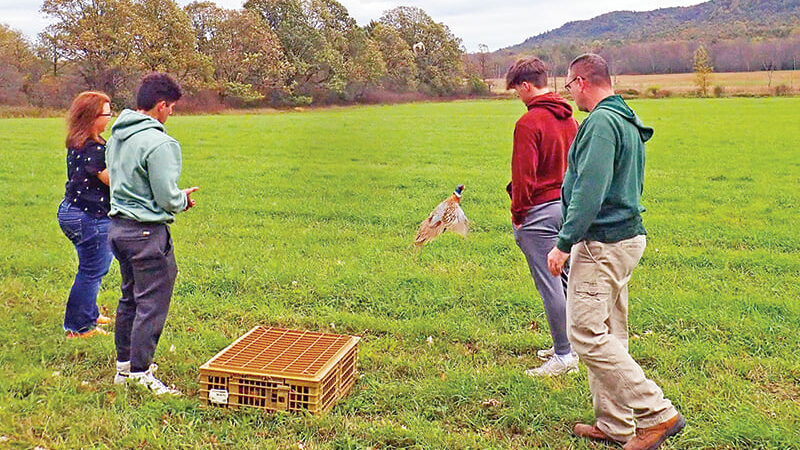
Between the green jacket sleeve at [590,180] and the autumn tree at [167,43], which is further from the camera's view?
the autumn tree at [167,43]

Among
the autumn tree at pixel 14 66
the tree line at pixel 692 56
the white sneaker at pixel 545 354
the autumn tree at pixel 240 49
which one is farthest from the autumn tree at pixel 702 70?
the white sneaker at pixel 545 354

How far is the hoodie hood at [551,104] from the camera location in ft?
17.7

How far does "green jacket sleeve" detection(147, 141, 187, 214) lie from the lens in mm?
4883

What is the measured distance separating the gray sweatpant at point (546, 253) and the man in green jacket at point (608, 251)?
92 centimetres

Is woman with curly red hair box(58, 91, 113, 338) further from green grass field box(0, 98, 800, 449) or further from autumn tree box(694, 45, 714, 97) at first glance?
autumn tree box(694, 45, 714, 97)

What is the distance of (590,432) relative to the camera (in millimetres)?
4625

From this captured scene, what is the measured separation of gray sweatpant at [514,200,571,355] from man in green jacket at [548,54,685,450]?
92 centimetres

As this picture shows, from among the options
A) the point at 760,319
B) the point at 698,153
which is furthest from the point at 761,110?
the point at 760,319

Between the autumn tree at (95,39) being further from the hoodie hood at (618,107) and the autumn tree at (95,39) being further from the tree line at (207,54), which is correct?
the hoodie hood at (618,107)

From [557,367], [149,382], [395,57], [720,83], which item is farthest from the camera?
[720,83]

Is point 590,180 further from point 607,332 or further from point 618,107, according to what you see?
point 607,332

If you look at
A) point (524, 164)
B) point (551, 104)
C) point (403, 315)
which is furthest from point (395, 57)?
point (524, 164)

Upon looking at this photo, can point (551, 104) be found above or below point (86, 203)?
above

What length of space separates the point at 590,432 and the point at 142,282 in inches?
127
